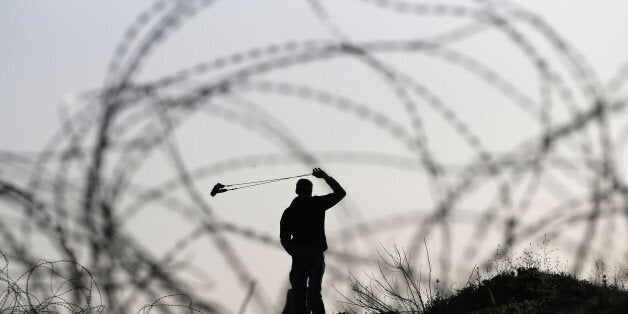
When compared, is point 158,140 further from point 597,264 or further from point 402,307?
point 597,264

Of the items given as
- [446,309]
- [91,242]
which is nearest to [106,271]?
[91,242]

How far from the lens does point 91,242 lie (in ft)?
16.8

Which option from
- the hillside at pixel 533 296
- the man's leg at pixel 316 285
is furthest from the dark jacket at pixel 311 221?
the hillside at pixel 533 296

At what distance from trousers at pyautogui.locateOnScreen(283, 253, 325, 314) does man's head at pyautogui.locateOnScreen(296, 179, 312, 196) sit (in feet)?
1.98

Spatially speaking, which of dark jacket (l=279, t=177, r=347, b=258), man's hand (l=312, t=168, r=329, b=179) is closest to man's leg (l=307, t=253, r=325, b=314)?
dark jacket (l=279, t=177, r=347, b=258)

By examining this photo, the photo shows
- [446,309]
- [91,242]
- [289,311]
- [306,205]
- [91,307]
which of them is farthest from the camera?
[446,309]

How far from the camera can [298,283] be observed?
8.05 metres

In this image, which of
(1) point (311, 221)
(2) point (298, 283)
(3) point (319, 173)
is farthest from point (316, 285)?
(3) point (319, 173)

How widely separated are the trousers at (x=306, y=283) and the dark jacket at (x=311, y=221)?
89 millimetres

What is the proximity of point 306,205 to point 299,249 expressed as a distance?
427 millimetres

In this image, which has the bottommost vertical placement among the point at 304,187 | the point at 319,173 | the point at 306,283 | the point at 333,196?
the point at 306,283

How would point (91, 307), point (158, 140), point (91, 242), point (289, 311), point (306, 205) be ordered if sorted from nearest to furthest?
1. point (91, 242)
2. point (158, 140)
3. point (91, 307)
4. point (306, 205)
5. point (289, 311)

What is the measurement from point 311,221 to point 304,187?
1.13 feet

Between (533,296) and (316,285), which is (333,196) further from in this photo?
(533,296)
